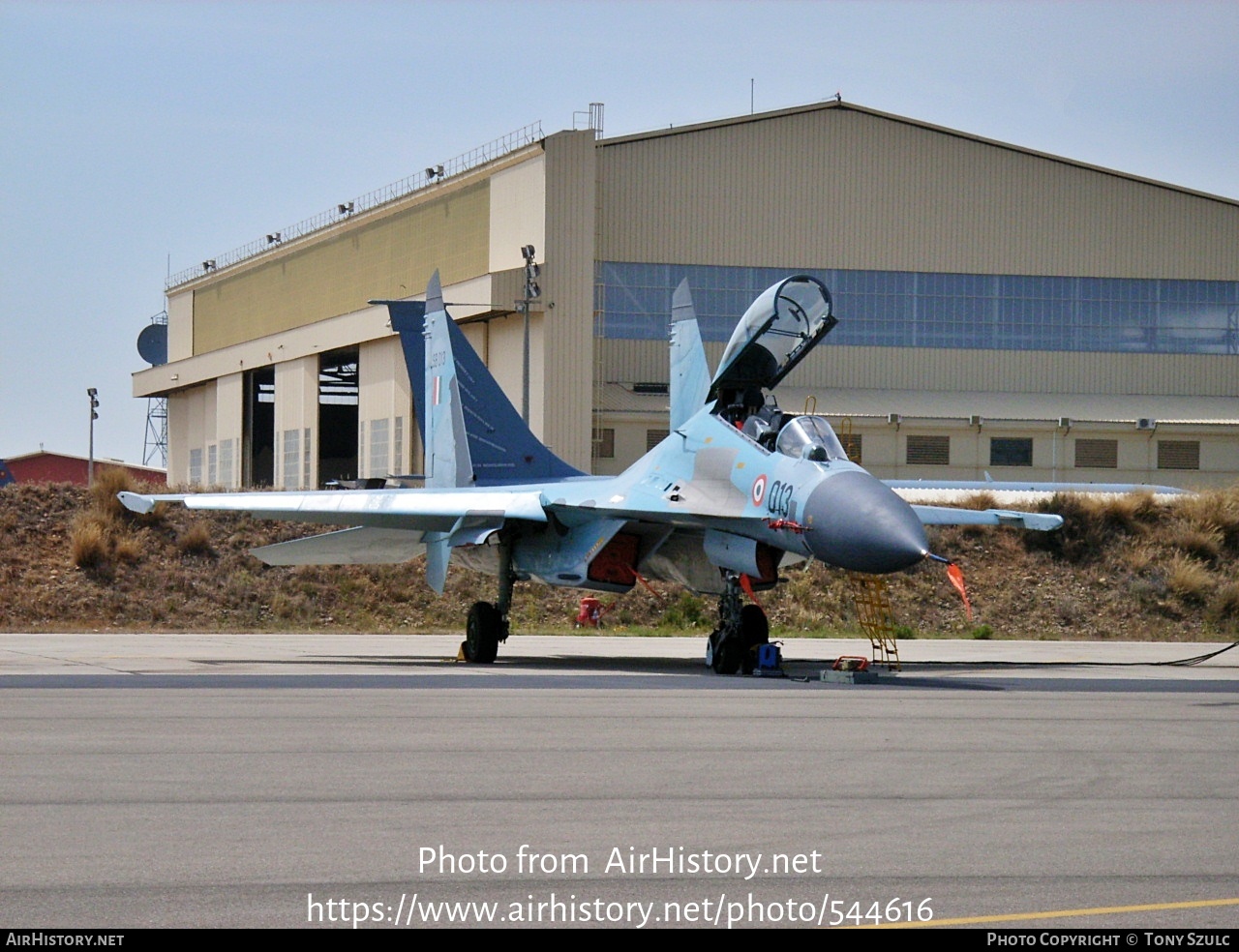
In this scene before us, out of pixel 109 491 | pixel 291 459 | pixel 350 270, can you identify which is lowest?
pixel 109 491

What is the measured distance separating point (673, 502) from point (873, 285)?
28204 millimetres

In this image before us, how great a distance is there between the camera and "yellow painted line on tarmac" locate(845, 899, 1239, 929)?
5.38m

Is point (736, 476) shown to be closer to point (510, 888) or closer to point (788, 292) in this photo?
point (788, 292)

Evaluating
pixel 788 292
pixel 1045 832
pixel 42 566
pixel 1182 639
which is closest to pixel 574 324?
pixel 42 566

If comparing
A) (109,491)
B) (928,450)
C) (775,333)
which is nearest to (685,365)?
(775,333)

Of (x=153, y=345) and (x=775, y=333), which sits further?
(x=153, y=345)

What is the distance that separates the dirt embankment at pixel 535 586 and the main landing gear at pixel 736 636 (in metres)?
11.5

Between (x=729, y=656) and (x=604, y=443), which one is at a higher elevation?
(x=604, y=443)

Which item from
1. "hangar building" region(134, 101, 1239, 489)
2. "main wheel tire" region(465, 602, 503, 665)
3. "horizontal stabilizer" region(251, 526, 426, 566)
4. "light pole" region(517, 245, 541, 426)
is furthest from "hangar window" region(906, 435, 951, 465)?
"main wheel tire" region(465, 602, 503, 665)

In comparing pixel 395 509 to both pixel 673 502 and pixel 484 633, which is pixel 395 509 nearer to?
pixel 484 633

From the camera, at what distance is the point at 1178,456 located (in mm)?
44594

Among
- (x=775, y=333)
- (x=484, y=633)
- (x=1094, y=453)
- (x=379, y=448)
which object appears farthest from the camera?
(x=379, y=448)

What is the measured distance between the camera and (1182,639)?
28.9m

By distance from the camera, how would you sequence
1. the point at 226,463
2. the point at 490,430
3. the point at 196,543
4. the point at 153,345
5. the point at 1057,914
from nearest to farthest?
the point at 1057,914
the point at 490,430
the point at 196,543
the point at 226,463
the point at 153,345
